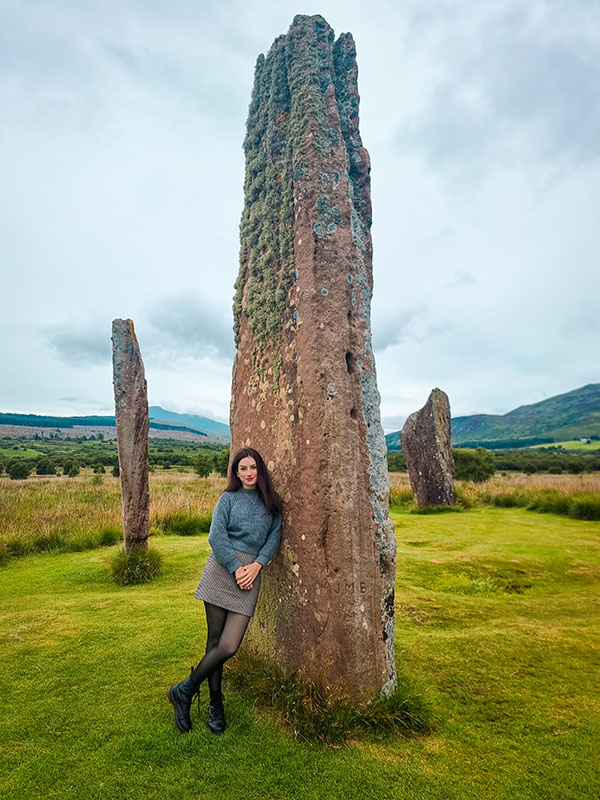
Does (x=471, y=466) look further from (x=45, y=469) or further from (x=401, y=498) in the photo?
(x=45, y=469)

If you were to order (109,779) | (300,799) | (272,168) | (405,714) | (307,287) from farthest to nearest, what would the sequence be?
(272,168) → (307,287) → (405,714) → (109,779) → (300,799)

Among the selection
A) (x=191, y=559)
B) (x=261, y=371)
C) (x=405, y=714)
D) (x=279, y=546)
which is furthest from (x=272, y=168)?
(x=191, y=559)

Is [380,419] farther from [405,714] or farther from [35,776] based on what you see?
[35,776]

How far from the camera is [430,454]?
1461cm

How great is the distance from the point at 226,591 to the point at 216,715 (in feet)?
2.72

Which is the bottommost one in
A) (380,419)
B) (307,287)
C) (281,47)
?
(380,419)

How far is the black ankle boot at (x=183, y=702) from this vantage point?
3.34 m

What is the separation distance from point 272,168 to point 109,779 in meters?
5.05

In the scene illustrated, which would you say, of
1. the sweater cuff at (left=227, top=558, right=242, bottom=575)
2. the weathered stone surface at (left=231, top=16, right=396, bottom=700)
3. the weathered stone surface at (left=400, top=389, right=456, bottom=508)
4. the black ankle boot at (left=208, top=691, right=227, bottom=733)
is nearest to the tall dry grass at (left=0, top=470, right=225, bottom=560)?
the weathered stone surface at (left=400, top=389, right=456, bottom=508)

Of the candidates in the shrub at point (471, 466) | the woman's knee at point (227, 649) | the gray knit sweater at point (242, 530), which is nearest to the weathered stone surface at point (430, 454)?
the shrub at point (471, 466)

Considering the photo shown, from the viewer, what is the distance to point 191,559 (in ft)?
27.9

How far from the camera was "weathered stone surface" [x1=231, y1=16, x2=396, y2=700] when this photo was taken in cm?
356

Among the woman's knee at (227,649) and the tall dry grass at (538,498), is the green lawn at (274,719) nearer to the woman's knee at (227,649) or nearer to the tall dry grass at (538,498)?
the woman's knee at (227,649)

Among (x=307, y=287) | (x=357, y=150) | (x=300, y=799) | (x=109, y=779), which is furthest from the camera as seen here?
(x=357, y=150)
